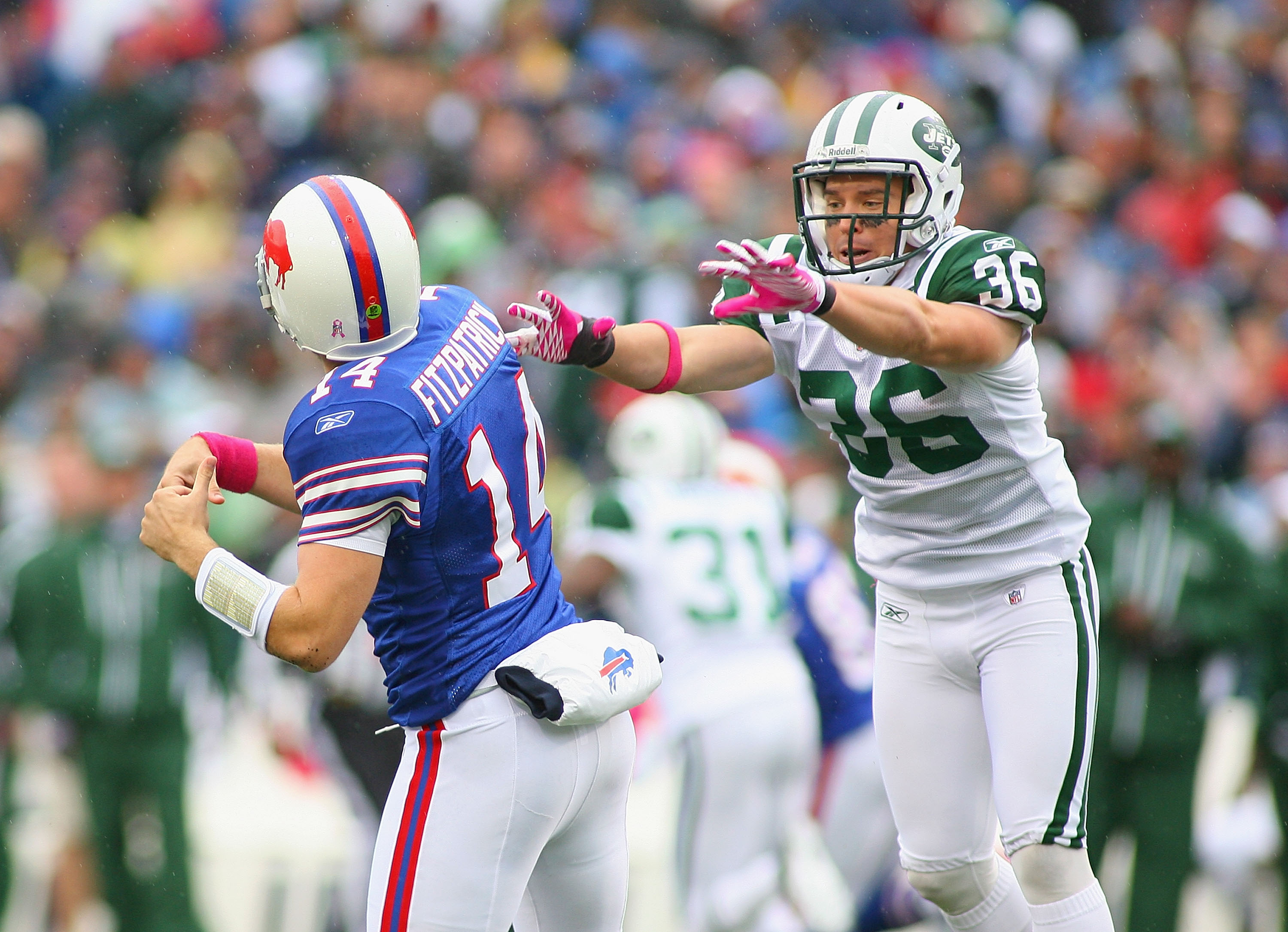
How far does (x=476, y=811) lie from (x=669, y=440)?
322cm

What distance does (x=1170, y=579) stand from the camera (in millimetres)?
6152

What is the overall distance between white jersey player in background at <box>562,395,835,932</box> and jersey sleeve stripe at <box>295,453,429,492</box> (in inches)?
118

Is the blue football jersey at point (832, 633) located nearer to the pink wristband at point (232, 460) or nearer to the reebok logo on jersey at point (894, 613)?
the reebok logo on jersey at point (894, 613)

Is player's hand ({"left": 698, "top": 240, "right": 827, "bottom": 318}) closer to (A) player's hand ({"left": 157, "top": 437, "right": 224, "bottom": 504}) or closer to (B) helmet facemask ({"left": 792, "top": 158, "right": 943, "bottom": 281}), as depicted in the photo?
(B) helmet facemask ({"left": 792, "top": 158, "right": 943, "bottom": 281})

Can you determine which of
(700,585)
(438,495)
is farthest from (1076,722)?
(700,585)

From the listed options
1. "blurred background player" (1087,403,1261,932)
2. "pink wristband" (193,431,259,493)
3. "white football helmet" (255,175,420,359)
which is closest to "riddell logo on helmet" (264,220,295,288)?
"white football helmet" (255,175,420,359)

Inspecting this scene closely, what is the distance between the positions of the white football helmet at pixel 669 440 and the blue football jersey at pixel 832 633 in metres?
0.55

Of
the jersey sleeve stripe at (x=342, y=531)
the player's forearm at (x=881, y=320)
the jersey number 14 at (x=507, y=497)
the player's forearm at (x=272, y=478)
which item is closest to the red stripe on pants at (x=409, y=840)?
the jersey number 14 at (x=507, y=497)

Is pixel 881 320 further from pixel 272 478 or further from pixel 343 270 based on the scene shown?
pixel 272 478

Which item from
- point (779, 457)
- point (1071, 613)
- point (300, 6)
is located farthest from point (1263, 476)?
point (300, 6)

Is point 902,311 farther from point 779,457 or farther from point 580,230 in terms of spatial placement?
point 580,230

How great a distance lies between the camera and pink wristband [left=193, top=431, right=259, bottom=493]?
136 inches

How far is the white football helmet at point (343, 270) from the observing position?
3078mm

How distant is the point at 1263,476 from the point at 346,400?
5.63 metres
